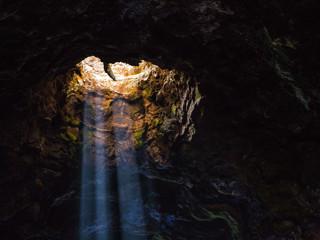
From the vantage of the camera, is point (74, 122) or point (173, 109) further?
point (74, 122)

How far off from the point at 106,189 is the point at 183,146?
443 cm

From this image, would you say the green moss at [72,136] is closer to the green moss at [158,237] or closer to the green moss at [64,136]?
the green moss at [64,136]

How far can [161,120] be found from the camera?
25.9 ft

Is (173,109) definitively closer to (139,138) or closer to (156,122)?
(156,122)

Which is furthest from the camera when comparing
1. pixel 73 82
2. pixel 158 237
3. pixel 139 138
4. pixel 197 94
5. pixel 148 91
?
pixel 158 237

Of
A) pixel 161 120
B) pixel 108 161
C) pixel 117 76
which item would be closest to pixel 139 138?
pixel 161 120

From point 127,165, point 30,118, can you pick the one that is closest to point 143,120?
point 127,165

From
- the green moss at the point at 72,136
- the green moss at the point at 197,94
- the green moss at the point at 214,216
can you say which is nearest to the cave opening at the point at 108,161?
the green moss at the point at 72,136

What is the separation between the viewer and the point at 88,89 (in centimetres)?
855

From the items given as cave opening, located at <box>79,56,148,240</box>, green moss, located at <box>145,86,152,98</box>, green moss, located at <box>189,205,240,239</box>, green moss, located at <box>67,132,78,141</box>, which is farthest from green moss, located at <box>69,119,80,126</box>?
green moss, located at <box>189,205,240,239</box>

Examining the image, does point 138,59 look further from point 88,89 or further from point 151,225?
point 151,225

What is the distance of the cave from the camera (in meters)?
3.71

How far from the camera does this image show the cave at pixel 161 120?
12.2 feet

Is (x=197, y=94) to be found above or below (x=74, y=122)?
below
